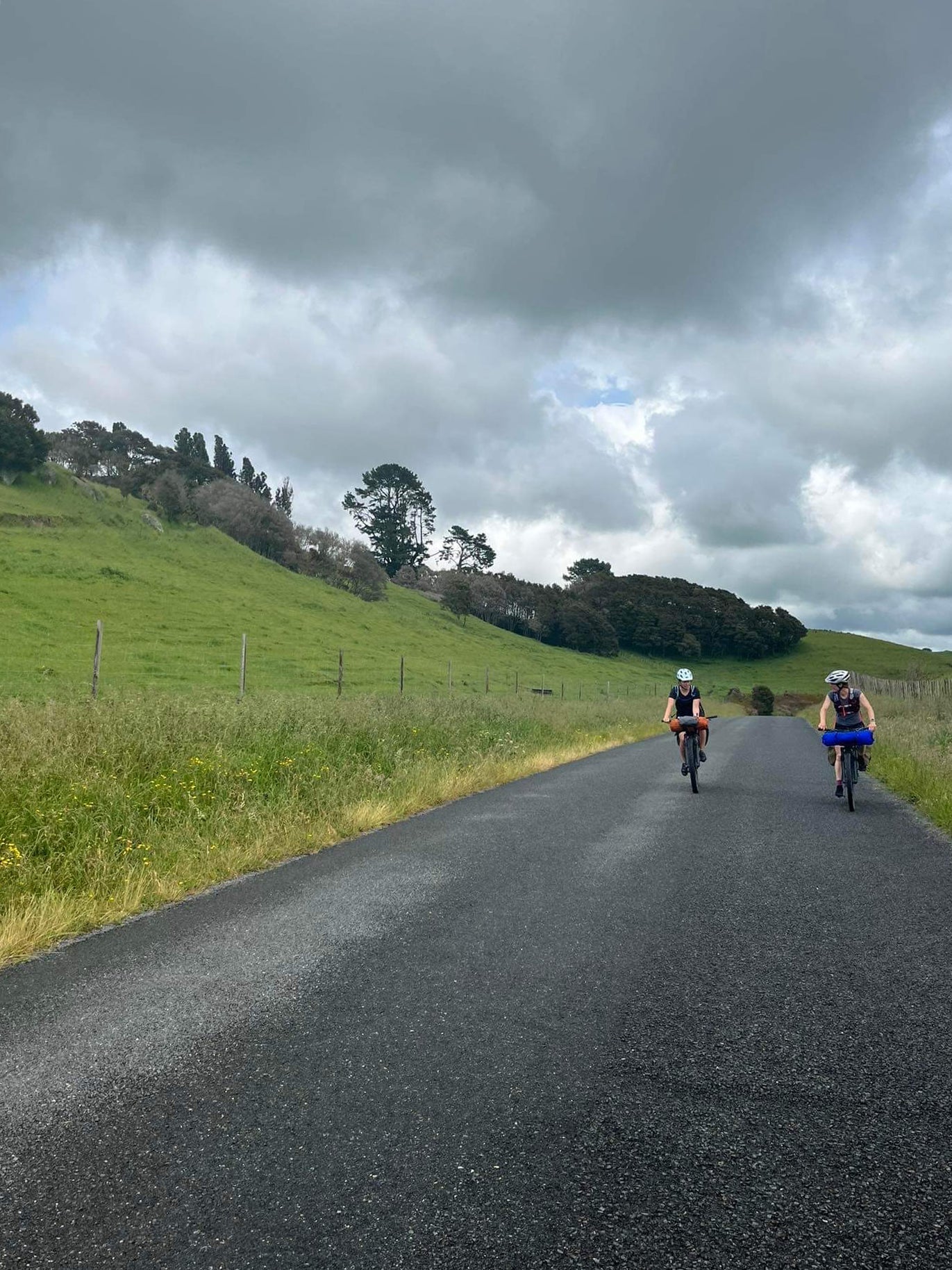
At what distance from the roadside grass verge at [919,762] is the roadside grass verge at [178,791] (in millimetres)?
6188

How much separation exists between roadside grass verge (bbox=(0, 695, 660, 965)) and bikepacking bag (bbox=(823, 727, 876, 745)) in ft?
16.9

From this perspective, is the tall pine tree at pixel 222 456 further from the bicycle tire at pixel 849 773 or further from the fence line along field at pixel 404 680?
the bicycle tire at pixel 849 773

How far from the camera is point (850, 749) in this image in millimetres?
10742

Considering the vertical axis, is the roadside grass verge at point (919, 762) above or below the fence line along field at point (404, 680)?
below

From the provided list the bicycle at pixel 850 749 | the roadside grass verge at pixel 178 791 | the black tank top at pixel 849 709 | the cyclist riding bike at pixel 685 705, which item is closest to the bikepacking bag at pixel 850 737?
the bicycle at pixel 850 749

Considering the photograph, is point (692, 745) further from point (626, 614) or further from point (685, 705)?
point (626, 614)

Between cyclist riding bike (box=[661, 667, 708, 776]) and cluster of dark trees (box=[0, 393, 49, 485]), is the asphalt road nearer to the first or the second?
cyclist riding bike (box=[661, 667, 708, 776])

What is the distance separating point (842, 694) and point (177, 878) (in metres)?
9.17

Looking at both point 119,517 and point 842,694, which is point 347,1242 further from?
point 119,517

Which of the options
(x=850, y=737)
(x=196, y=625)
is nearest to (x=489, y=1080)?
(x=850, y=737)

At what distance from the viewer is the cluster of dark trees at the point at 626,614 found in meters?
93.2

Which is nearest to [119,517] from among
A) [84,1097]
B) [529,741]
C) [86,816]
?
[529,741]

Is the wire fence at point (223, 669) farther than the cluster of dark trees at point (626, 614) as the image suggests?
No

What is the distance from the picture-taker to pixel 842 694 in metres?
11.1
